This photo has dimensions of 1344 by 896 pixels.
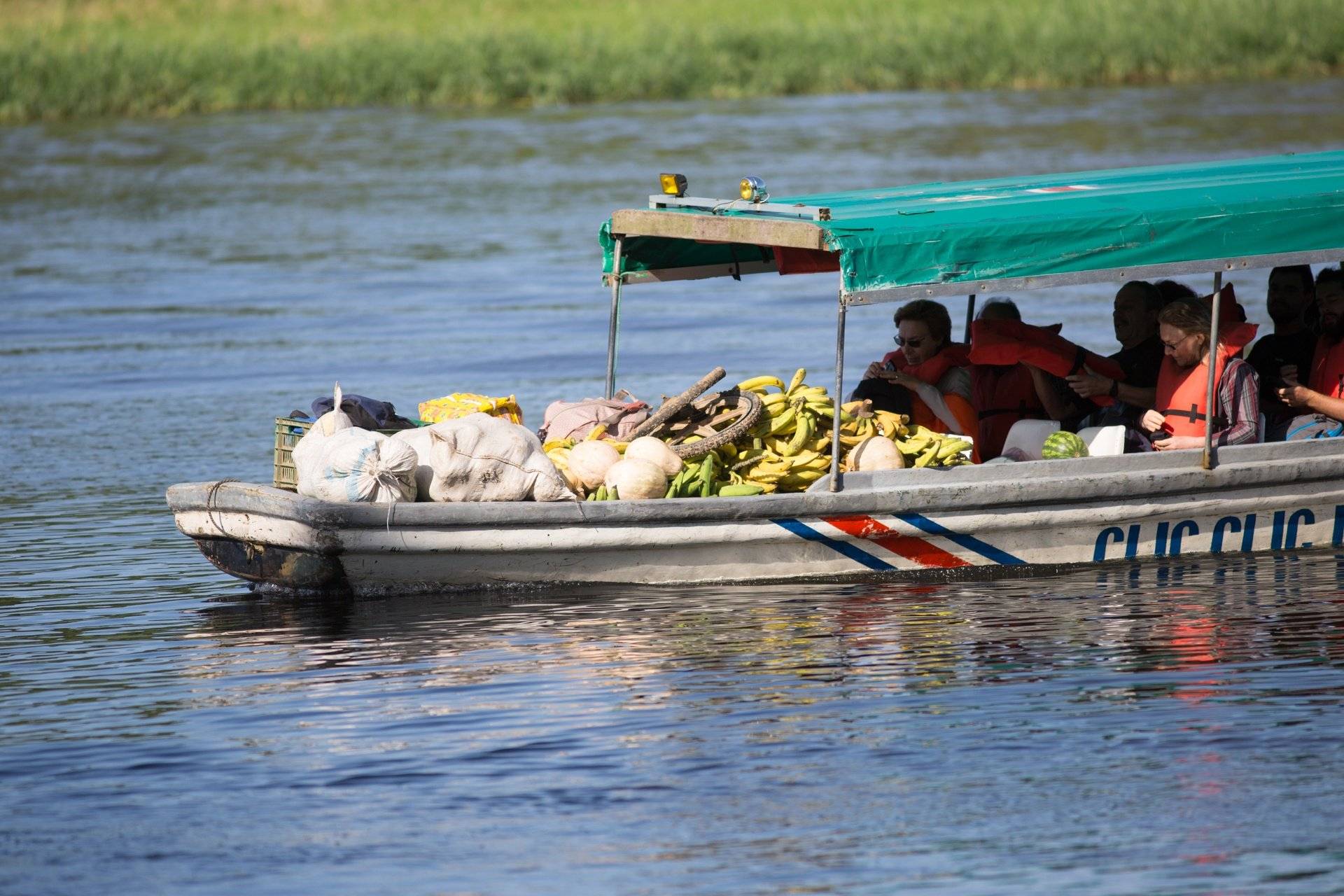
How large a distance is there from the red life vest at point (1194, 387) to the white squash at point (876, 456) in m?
1.36

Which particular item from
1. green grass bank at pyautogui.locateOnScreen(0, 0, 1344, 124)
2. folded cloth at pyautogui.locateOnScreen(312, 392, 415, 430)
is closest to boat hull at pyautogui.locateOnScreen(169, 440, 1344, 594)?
folded cloth at pyautogui.locateOnScreen(312, 392, 415, 430)

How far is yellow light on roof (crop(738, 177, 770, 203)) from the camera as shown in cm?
970

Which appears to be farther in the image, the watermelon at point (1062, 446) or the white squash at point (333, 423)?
the watermelon at point (1062, 446)

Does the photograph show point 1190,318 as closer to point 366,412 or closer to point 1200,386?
point 1200,386

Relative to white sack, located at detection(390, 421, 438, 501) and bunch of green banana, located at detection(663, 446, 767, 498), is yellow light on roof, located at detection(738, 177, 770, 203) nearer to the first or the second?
bunch of green banana, located at detection(663, 446, 767, 498)

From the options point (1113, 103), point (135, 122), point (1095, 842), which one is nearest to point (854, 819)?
point (1095, 842)

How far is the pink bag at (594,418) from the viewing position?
395 inches

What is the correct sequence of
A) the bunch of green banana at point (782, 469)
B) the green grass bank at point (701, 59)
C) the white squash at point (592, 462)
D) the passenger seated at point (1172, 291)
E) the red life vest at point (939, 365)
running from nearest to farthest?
1. the white squash at point (592, 462)
2. the bunch of green banana at point (782, 469)
3. the red life vest at point (939, 365)
4. the passenger seated at point (1172, 291)
5. the green grass bank at point (701, 59)

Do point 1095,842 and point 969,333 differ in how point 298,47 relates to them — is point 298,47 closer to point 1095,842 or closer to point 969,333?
point 969,333

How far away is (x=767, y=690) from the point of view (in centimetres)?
808

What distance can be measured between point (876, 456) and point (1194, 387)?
→ 1.57m

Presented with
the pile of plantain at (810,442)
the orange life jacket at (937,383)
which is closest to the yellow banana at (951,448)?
the pile of plantain at (810,442)

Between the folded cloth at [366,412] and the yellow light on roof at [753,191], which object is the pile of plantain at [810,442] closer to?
the yellow light on roof at [753,191]

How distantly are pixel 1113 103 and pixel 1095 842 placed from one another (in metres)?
30.8
